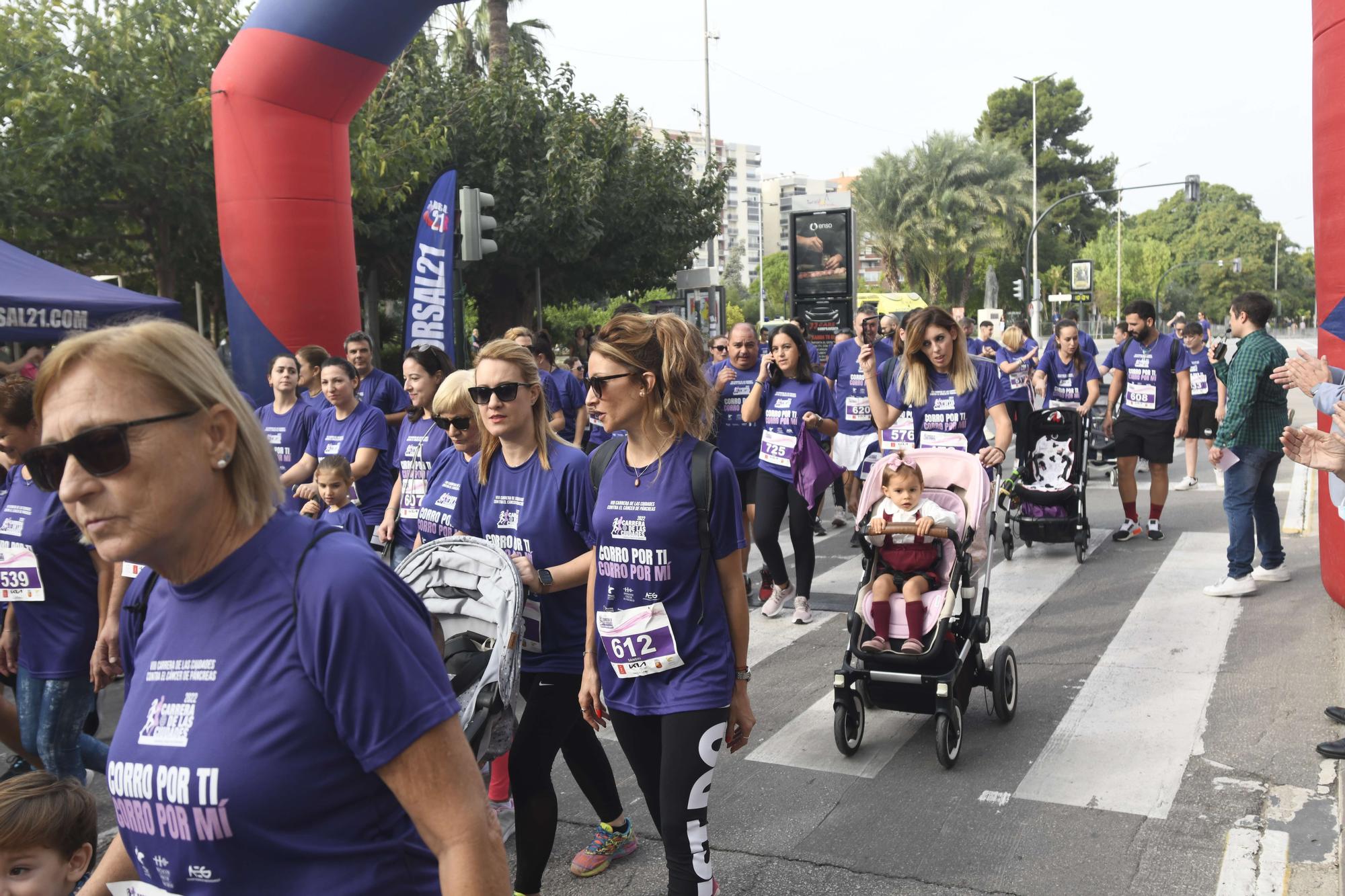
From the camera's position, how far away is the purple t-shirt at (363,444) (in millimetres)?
6578

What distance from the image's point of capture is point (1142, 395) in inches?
394

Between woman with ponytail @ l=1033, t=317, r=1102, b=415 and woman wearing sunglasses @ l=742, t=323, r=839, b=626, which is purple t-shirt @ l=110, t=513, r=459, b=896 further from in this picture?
woman with ponytail @ l=1033, t=317, r=1102, b=415

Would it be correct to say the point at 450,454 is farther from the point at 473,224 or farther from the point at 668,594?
the point at 473,224

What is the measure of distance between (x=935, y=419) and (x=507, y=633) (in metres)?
4.49

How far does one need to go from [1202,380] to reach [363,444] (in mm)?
10482

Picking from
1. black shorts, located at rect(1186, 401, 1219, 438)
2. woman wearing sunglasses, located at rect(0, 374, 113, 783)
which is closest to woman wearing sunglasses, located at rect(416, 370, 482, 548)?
woman wearing sunglasses, located at rect(0, 374, 113, 783)

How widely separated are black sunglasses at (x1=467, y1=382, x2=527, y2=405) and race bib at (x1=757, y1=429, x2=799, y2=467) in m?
4.07

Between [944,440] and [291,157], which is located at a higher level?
[291,157]

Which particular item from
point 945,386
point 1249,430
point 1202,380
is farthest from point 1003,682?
point 1202,380

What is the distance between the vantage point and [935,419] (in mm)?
7227

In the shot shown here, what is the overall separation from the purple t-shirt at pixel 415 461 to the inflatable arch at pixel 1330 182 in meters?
5.16

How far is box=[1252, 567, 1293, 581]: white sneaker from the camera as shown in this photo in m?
8.14

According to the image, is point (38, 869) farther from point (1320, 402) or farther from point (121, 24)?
point (121, 24)

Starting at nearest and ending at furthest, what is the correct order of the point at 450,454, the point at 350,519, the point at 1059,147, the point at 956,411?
the point at 450,454 → the point at 350,519 → the point at 956,411 → the point at 1059,147
